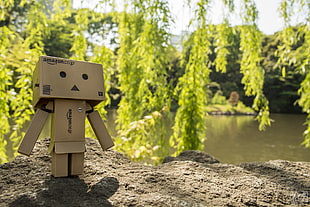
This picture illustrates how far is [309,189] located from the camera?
1317 mm

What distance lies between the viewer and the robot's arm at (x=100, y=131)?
4.53 feet

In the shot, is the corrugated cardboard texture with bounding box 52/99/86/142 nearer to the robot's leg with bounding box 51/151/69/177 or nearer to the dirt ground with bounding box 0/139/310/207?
the robot's leg with bounding box 51/151/69/177

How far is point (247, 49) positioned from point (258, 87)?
435mm

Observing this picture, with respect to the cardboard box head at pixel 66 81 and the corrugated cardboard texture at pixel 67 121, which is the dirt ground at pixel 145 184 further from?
the cardboard box head at pixel 66 81

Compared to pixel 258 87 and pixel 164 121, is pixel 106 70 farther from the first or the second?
pixel 258 87

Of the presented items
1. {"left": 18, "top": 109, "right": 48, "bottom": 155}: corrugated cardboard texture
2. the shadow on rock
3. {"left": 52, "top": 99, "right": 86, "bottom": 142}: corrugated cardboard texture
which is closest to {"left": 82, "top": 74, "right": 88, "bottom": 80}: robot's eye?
{"left": 52, "top": 99, "right": 86, "bottom": 142}: corrugated cardboard texture

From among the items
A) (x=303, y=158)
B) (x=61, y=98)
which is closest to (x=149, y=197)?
(x=61, y=98)

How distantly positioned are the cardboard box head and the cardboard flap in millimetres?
230

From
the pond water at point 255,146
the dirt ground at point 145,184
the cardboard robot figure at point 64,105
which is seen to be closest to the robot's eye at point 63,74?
the cardboard robot figure at point 64,105

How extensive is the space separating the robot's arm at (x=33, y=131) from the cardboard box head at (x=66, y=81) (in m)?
0.06

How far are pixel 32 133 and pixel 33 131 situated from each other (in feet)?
0.03

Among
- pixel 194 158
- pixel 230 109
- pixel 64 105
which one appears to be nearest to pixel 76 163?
pixel 64 105

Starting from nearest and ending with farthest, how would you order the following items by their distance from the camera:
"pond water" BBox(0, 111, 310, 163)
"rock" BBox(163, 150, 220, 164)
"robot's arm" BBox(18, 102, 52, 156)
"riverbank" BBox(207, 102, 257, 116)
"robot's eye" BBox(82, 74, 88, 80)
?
"robot's arm" BBox(18, 102, 52, 156), "robot's eye" BBox(82, 74, 88, 80), "rock" BBox(163, 150, 220, 164), "pond water" BBox(0, 111, 310, 163), "riverbank" BBox(207, 102, 257, 116)

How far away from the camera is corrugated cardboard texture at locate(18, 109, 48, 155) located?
1.21 m
